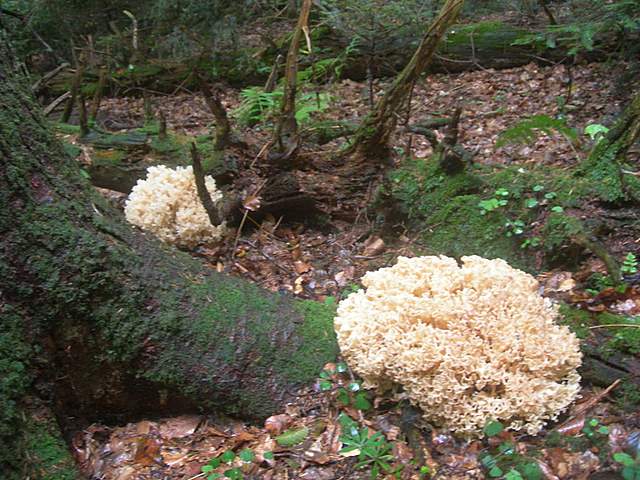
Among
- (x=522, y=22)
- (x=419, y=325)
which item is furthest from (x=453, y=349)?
(x=522, y=22)

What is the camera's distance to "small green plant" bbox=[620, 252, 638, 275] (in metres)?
3.76

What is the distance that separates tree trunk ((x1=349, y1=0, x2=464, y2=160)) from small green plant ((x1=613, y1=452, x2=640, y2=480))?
142 inches

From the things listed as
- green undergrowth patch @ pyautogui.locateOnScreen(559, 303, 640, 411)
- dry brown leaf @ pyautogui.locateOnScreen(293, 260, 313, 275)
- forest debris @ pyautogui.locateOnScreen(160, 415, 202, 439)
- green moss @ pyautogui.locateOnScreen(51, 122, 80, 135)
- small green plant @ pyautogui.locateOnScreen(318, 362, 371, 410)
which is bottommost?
dry brown leaf @ pyautogui.locateOnScreen(293, 260, 313, 275)

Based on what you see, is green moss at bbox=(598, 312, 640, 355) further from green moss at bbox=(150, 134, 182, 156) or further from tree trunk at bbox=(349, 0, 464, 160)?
green moss at bbox=(150, 134, 182, 156)

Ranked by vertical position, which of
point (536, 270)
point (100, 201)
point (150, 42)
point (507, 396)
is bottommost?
point (150, 42)

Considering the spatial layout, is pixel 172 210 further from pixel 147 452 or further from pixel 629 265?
pixel 629 265

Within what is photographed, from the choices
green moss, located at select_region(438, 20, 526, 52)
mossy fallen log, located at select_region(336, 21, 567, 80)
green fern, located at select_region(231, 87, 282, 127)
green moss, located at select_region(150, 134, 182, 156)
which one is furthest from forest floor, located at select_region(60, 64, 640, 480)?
green moss, located at select_region(438, 20, 526, 52)

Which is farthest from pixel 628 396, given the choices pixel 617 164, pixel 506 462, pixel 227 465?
pixel 227 465

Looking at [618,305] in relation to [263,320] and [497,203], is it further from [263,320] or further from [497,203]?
[263,320]

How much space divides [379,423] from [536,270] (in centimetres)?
202

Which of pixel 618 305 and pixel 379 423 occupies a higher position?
pixel 618 305

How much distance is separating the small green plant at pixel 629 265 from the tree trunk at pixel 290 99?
3183mm

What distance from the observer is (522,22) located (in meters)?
10.2

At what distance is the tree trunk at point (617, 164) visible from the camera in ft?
13.8
